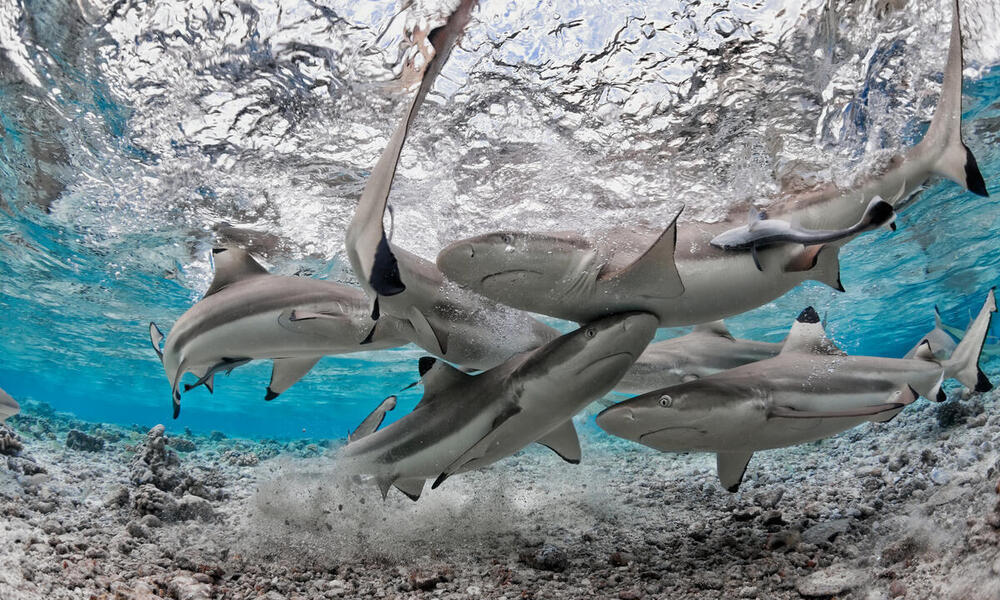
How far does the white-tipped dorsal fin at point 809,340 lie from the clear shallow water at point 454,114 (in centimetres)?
165

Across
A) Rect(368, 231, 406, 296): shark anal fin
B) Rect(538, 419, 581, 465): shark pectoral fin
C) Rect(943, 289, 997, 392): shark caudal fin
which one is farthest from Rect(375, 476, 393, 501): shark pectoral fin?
Rect(943, 289, 997, 392): shark caudal fin

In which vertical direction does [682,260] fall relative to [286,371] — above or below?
below

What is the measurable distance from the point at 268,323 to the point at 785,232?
4.13m

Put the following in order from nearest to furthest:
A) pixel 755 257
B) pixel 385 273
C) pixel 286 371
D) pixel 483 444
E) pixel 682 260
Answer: pixel 385 273 → pixel 755 257 → pixel 682 260 → pixel 483 444 → pixel 286 371

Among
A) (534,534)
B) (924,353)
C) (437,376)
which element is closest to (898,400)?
(924,353)

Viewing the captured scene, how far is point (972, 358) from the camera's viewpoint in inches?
195

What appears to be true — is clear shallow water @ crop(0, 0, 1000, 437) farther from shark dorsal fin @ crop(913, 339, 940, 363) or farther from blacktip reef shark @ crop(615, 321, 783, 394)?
blacktip reef shark @ crop(615, 321, 783, 394)

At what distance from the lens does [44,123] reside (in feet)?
24.3

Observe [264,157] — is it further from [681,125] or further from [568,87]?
[681,125]

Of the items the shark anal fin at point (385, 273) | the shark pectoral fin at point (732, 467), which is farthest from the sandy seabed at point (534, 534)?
the shark anal fin at point (385, 273)

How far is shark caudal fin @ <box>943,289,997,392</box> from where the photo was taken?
191 inches

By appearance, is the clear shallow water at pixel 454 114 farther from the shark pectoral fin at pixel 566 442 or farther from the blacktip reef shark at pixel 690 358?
the shark pectoral fin at pixel 566 442

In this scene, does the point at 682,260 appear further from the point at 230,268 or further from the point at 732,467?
the point at 230,268

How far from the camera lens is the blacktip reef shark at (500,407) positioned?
3.42 meters
